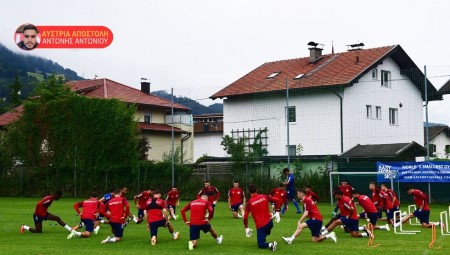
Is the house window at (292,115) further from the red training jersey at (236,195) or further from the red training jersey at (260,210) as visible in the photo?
the red training jersey at (260,210)

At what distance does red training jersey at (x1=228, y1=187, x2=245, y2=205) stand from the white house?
1622cm

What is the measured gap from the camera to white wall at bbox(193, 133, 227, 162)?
5488 cm

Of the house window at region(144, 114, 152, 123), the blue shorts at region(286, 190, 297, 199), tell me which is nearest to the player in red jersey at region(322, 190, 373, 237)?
the blue shorts at region(286, 190, 297, 199)

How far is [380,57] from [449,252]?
111 ft

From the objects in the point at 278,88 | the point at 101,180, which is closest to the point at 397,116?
the point at 278,88

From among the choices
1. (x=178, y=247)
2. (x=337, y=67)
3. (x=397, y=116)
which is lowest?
(x=178, y=247)

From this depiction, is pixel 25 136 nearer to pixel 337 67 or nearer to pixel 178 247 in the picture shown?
pixel 337 67

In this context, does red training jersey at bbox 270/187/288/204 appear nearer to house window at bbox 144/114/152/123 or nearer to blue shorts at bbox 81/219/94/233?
blue shorts at bbox 81/219/94/233

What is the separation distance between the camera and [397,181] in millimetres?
34719

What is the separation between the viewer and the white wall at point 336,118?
4428 centimetres

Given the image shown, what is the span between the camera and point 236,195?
2773 cm

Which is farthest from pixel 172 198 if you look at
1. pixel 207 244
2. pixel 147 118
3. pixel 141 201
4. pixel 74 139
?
pixel 147 118

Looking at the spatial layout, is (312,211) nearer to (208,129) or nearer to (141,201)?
(141,201)

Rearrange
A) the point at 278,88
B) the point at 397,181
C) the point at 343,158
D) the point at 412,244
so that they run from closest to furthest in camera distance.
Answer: the point at 412,244, the point at 397,181, the point at 343,158, the point at 278,88
